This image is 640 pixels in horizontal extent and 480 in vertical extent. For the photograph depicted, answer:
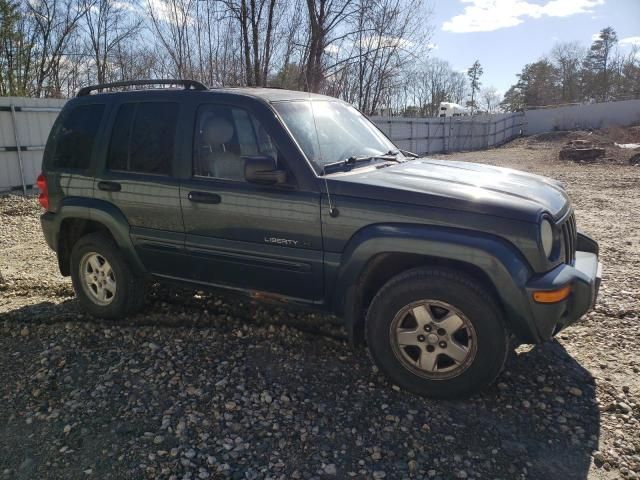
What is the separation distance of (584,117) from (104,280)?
132 ft

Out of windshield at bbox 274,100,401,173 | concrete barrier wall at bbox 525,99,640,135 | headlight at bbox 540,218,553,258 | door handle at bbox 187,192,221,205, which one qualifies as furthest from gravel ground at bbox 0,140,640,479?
concrete barrier wall at bbox 525,99,640,135

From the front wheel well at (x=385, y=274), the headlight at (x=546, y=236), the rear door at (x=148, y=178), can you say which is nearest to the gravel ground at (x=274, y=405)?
the front wheel well at (x=385, y=274)

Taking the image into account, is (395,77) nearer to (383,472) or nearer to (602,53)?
Answer: (383,472)

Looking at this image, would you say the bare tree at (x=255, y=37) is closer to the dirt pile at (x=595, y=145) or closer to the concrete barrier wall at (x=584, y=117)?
the dirt pile at (x=595, y=145)

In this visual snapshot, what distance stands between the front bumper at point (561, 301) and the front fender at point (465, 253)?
0.14 feet

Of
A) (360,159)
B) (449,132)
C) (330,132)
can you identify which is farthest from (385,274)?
(449,132)

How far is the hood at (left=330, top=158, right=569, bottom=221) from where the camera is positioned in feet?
9.57

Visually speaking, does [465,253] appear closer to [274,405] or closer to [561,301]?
[561,301]

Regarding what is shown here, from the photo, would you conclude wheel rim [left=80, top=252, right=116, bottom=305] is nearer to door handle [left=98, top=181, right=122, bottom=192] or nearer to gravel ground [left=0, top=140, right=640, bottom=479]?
gravel ground [left=0, top=140, right=640, bottom=479]

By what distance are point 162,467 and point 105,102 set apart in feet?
10.1

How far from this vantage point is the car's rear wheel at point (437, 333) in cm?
296

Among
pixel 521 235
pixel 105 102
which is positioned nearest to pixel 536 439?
pixel 521 235

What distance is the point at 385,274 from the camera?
11.2 feet

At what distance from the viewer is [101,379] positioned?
345 centimetres
